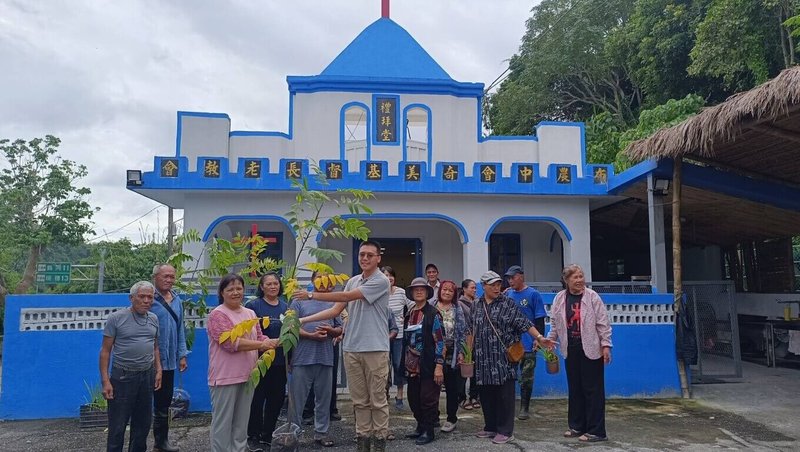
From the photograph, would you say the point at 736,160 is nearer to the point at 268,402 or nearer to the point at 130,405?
the point at 268,402

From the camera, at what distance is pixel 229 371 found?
3633mm

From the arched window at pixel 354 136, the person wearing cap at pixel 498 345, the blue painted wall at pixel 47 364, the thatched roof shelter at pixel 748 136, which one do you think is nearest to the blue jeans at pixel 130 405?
the blue painted wall at pixel 47 364

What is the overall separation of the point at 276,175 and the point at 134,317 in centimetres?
464

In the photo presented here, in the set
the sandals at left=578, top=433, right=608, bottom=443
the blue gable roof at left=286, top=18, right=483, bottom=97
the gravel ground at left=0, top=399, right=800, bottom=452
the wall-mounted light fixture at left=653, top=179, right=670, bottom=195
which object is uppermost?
the blue gable roof at left=286, top=18, right=483, bottom=97

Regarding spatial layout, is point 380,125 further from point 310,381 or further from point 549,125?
point 310,381

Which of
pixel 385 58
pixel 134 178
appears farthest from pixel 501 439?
pixel 385 58

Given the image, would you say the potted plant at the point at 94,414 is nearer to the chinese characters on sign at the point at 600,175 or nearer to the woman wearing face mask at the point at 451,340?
the woman wearing face mask at the point at 451,340

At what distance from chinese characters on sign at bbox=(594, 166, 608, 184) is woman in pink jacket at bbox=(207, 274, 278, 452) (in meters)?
6.56

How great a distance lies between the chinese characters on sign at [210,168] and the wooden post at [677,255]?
6074 mm

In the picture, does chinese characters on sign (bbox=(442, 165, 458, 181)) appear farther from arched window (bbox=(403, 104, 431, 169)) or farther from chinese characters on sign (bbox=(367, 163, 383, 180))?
arched window (bbox=(403, 104, 431, 169))

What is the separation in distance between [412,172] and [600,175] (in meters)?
2.88

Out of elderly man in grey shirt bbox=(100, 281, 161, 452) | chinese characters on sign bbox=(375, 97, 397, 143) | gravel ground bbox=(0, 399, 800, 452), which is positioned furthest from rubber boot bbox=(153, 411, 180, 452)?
chinese characters on sign bbox=(375, 97, 397, 143)

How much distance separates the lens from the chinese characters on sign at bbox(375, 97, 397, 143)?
9.82m

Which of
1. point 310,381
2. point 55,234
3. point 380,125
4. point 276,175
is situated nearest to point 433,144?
point 380,125
